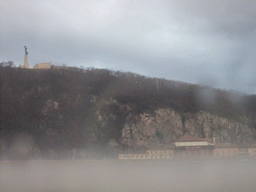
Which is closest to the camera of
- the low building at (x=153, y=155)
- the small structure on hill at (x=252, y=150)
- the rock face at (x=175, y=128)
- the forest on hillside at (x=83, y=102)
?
the low building at (x=153, y=155)

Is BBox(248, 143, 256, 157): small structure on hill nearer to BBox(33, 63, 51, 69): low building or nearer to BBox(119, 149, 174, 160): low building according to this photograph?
BBox(119, 149, 174, 160): low building

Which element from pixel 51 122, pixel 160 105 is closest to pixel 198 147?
pixel 160 105

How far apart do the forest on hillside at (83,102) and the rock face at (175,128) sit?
7.23ft

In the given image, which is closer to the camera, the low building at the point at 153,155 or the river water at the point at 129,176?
the river water at the point at 129,176

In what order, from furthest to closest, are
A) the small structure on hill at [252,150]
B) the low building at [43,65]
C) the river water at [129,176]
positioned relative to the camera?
the low building at [43,65], the small structure on hill at [252,150], the river water at [129,176]

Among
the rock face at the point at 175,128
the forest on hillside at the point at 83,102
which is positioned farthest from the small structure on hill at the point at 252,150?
the forest on hillside at the point at 83,102

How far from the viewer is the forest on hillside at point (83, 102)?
204ft

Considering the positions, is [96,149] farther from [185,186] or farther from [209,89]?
[209,89]

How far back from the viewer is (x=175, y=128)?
218 ft

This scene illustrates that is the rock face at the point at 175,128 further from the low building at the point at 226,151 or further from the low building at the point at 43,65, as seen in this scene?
the low building at the point at 43,65

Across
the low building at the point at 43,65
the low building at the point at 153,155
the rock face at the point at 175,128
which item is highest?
the low building at the point at 43,65

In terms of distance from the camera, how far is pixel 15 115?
64.7 m

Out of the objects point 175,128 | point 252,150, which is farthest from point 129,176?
point 175,128

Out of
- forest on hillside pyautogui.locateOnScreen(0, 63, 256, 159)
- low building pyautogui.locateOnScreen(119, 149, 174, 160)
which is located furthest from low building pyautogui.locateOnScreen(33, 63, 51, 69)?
low building pyautogui.locateOnScreen(119, 149, 174, 160)
